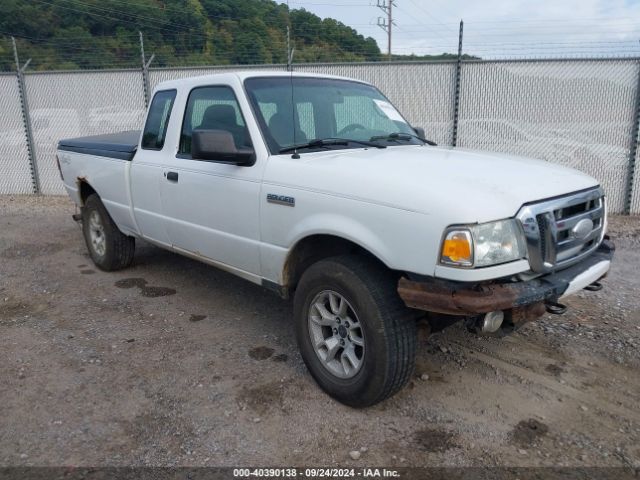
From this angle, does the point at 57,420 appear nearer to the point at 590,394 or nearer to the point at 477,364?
the point at 477,364

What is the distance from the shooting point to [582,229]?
3143 millimetres

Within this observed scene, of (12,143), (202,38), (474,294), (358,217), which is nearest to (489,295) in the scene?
(474,294)

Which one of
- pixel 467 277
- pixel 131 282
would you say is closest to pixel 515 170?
pixel 467 277

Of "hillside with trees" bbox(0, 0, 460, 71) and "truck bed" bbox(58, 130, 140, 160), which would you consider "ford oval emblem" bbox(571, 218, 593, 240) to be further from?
"hillside with trees" bbox(0, 0, 460, 71)

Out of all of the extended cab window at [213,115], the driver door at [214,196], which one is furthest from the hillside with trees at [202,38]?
the driver door at [214,196]

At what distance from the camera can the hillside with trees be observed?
1033 cm

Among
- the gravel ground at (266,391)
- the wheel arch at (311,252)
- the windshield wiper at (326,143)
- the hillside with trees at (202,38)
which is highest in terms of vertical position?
the hillside with trees at (202,38)

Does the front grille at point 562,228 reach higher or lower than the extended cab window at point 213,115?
lower

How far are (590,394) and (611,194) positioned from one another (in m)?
6.11

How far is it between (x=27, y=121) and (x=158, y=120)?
771cm

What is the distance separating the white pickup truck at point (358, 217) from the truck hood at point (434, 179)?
0.01 m

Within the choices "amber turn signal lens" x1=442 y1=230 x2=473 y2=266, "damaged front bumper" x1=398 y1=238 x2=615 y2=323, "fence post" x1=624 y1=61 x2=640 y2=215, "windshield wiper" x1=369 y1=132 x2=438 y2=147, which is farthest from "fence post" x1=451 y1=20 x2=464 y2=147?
"amber turn signal lens" x1=442 y1=230 x2=473 y2=266

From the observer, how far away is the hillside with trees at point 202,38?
10328 mm

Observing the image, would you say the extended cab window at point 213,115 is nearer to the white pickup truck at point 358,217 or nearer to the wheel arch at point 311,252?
the white pickup truck at point 358,217
